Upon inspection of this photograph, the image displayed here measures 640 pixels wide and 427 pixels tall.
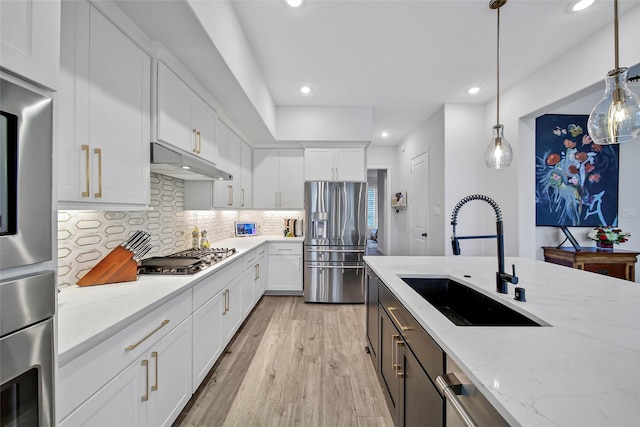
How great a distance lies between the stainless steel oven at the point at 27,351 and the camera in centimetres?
56

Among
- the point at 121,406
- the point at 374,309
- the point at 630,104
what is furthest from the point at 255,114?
the point at 630,104

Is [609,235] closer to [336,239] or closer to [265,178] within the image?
[336,239]

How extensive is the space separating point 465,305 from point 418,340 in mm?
645

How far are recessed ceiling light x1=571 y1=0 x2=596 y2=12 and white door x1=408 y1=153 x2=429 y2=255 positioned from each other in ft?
7.79

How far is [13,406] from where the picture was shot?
603 millimetres

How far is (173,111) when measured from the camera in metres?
1.78

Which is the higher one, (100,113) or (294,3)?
(294,3)

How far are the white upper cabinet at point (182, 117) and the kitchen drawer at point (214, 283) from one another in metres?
0.99

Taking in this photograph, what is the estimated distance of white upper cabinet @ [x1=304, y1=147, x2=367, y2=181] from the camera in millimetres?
3736

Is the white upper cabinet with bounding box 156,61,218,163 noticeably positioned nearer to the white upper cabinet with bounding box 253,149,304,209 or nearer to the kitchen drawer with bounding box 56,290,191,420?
the kitchen drawer with bounding box 56,290,191,420

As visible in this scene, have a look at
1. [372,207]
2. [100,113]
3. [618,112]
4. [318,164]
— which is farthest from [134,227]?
[372,207]

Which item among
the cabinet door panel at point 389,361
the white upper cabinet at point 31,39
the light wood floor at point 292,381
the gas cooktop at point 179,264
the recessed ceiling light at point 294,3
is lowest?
the light wood floor at point 292,381

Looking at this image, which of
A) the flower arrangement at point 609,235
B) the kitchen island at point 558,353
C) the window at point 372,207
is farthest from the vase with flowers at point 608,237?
the window at point 372,207

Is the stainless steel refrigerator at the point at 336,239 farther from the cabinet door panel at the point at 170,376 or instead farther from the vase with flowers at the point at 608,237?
the vase with flowers at the point at 608,237
